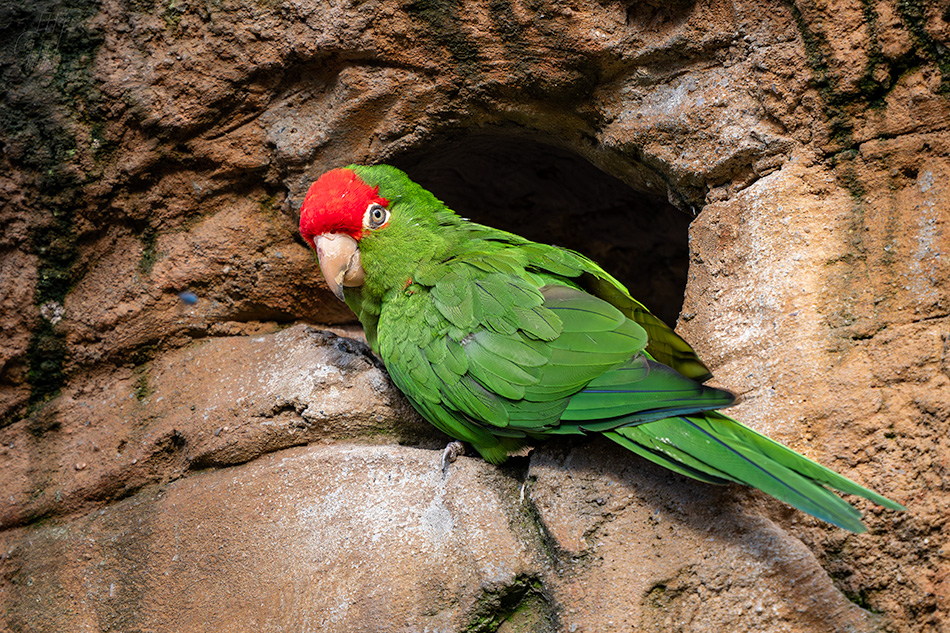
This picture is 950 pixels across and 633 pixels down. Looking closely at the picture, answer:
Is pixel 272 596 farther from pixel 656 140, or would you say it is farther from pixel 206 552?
pixel 656 140

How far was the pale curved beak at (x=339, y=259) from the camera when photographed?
2.35 m

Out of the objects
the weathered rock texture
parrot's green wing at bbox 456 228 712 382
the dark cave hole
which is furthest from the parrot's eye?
the dark cave hole

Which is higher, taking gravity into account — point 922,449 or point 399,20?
point 399,20

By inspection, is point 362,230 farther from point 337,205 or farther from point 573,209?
point 573,209

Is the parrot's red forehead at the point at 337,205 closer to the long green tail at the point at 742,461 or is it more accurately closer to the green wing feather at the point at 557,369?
the green wing feather at the point at 557,369

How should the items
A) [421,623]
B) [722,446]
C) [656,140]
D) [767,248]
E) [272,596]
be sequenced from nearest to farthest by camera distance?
[722,446]
[421,623]
[272,596]
[767,248]
[656,140]

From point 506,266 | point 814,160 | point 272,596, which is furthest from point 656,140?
point 272,596

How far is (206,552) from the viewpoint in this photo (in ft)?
7.21

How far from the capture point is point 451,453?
7.38 feet

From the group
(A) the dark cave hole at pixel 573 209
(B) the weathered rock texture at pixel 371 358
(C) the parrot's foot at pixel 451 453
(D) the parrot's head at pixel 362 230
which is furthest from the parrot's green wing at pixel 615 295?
(A) the dark cave hole at pixel 573 209

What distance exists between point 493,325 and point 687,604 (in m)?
0.93

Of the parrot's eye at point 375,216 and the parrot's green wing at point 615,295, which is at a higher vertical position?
the parrot's eye at point 375,216

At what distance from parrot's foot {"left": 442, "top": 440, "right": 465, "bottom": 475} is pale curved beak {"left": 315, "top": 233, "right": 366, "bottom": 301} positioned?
2.16 ft

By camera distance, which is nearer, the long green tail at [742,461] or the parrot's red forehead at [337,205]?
the long green tail at [742,461]
